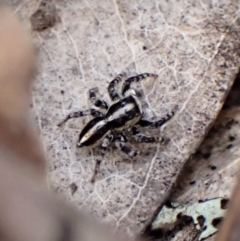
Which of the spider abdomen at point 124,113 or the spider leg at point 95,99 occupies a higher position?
the spider leg at point 95,99

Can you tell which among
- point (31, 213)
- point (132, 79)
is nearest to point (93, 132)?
point (132, 79)

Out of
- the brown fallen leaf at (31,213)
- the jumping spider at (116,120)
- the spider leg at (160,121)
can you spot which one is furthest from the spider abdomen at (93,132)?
the brown fallen leaf at (31,213)

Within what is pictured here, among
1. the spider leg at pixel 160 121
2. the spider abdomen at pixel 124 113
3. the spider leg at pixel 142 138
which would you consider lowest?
the spider leg at pixel 142 138

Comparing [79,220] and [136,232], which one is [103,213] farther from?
[79,220]

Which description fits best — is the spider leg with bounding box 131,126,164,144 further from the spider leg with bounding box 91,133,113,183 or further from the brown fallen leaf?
the brown fallen leaf

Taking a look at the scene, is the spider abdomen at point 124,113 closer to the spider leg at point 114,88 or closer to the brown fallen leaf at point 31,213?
the spider leg at point 114,88

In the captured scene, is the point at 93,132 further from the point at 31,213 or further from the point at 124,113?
the point at 31,213

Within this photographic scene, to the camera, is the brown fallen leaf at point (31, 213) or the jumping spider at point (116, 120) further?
the jumping spider at point (116, 120)
